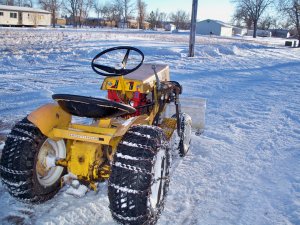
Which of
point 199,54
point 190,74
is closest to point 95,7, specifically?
point 199,54

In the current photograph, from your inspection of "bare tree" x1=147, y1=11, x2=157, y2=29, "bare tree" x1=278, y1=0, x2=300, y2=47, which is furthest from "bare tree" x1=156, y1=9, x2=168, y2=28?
"bare tree" x1=278, y1=0, x2=300, y2=47

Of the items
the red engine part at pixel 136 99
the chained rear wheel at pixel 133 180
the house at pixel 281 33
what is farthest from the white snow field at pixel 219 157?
the house at pixel 281 33

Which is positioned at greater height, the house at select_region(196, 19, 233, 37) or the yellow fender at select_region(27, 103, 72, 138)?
the house at select_region(196, 19, 233, 37)

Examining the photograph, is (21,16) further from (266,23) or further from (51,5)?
(266,23)

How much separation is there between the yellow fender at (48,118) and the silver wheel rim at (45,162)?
193 mm

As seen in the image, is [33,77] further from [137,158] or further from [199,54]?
[199,54]

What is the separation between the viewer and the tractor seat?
2.48 m

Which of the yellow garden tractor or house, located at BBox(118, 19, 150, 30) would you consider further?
house, located at BBox(118, 19, 150, 30)

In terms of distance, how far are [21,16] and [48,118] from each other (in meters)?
51.6

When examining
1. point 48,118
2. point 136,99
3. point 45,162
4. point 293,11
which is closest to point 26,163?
point 45,162

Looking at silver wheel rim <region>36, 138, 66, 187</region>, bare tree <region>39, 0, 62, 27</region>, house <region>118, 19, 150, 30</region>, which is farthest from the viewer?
house <region>118, 19, 150, 30</region>

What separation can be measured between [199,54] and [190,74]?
6.87m

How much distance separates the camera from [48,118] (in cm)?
282

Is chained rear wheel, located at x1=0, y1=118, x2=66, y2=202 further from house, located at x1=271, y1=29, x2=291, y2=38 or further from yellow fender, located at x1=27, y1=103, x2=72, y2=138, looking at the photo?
house, located at x1=271, y1=29, x2=291, y2=38
